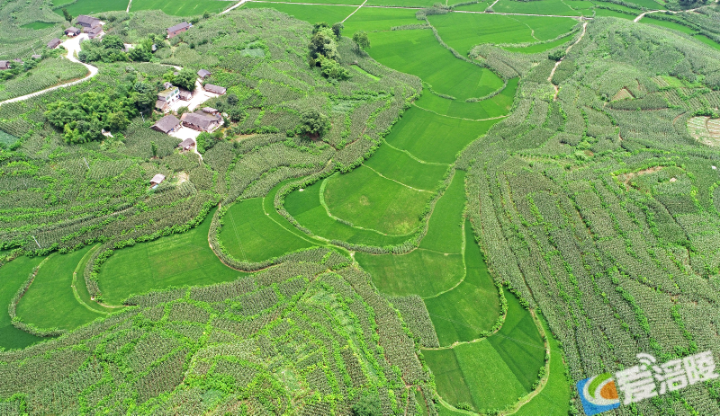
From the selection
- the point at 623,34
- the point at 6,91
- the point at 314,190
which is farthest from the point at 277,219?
the point at 623,34

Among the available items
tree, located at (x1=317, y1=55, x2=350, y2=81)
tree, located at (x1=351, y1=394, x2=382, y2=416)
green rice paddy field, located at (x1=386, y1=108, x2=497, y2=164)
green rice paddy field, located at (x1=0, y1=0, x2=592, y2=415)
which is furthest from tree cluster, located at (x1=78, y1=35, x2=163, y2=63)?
tree, located at (x1=351, y1=394, x2=382, y2=416)

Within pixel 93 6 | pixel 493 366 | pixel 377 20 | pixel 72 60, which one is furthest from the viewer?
pixel 377 20

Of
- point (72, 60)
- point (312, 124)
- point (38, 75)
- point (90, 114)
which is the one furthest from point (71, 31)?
point (312, 124)

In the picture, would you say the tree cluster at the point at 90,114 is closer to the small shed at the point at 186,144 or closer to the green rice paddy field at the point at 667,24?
the small shed at the point at 186,144

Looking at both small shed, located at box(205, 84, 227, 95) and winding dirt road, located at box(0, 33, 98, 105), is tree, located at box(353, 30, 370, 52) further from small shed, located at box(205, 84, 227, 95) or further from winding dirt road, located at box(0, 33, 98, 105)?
winding dirt road, located at box(0, 33, 98, 105)

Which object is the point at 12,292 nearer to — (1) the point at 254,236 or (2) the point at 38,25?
(1) the point at 254,236
